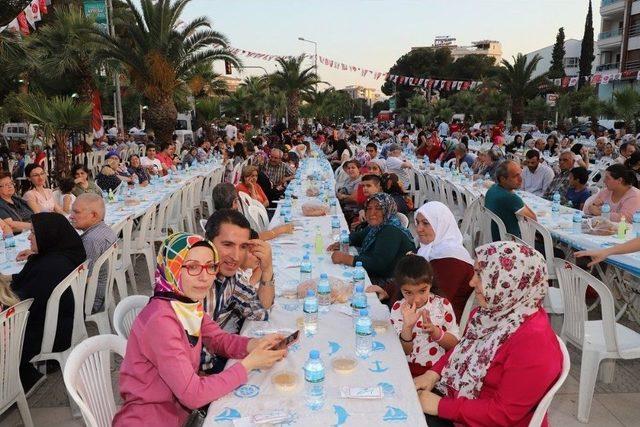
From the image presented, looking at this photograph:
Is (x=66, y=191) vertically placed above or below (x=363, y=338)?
above

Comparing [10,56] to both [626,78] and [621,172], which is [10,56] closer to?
[621,172]

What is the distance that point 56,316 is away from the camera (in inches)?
125

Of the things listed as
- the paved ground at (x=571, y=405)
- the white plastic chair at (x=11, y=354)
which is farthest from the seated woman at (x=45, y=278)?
the paved ground at (x=571, y=405)

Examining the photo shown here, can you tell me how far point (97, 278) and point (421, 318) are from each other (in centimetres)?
238

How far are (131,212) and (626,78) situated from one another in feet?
119

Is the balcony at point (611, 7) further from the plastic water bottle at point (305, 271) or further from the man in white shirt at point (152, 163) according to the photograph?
the plastic water bottle at point (305, 271)

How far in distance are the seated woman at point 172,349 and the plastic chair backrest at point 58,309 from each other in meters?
1.36

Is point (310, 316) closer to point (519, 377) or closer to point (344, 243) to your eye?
point (519, 377)

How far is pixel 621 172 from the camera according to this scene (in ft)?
17.5

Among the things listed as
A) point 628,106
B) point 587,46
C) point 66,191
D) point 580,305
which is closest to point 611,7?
point 587,46

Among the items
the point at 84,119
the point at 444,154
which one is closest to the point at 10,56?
the point at 84,119

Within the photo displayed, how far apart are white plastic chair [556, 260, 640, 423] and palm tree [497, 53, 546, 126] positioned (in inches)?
970

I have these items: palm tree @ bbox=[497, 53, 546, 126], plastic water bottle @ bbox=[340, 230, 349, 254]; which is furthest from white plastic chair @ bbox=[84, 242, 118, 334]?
palm tree @ bbox=[497, 53, 546, 126]

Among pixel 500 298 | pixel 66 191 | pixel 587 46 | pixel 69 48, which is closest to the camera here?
pixel 500 298
